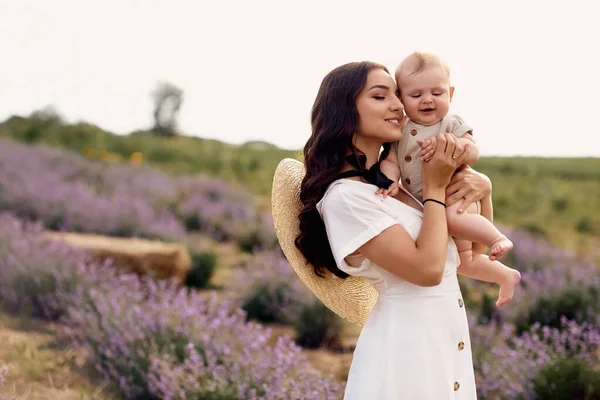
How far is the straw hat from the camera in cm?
227

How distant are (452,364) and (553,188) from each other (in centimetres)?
1920

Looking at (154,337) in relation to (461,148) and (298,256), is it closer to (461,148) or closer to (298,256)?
(298,256)

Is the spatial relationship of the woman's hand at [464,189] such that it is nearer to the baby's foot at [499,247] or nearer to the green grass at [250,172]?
the baby's foot at [499,247]

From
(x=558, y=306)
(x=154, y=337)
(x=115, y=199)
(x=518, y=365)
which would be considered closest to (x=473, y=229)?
(x=518, y=365)

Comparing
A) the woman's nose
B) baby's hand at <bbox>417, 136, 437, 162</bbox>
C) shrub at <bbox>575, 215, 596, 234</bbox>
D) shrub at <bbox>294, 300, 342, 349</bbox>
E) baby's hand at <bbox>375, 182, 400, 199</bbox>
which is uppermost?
the woman's nose

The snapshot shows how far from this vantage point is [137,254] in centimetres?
632

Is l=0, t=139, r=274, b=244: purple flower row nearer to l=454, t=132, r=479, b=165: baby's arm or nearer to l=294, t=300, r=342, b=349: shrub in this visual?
l=294, t=300, r=342, b=349: shrub

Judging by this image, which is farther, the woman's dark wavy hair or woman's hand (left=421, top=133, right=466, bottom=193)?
the woman's dark wavy hair

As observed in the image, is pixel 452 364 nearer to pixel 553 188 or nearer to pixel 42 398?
pixel 42 398

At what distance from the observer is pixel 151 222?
8.35 metres

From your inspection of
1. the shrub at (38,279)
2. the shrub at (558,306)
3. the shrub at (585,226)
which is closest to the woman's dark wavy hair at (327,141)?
the shrub at (38,279)

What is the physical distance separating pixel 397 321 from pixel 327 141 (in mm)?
595

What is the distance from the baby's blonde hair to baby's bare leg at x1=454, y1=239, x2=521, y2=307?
59 cm

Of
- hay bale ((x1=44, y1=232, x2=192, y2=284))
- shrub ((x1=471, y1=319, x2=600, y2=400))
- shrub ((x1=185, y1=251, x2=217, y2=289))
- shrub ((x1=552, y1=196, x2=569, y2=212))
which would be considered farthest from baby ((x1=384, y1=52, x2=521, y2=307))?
shrub ((x1=552, y1=196, x2=569, y2=212))
